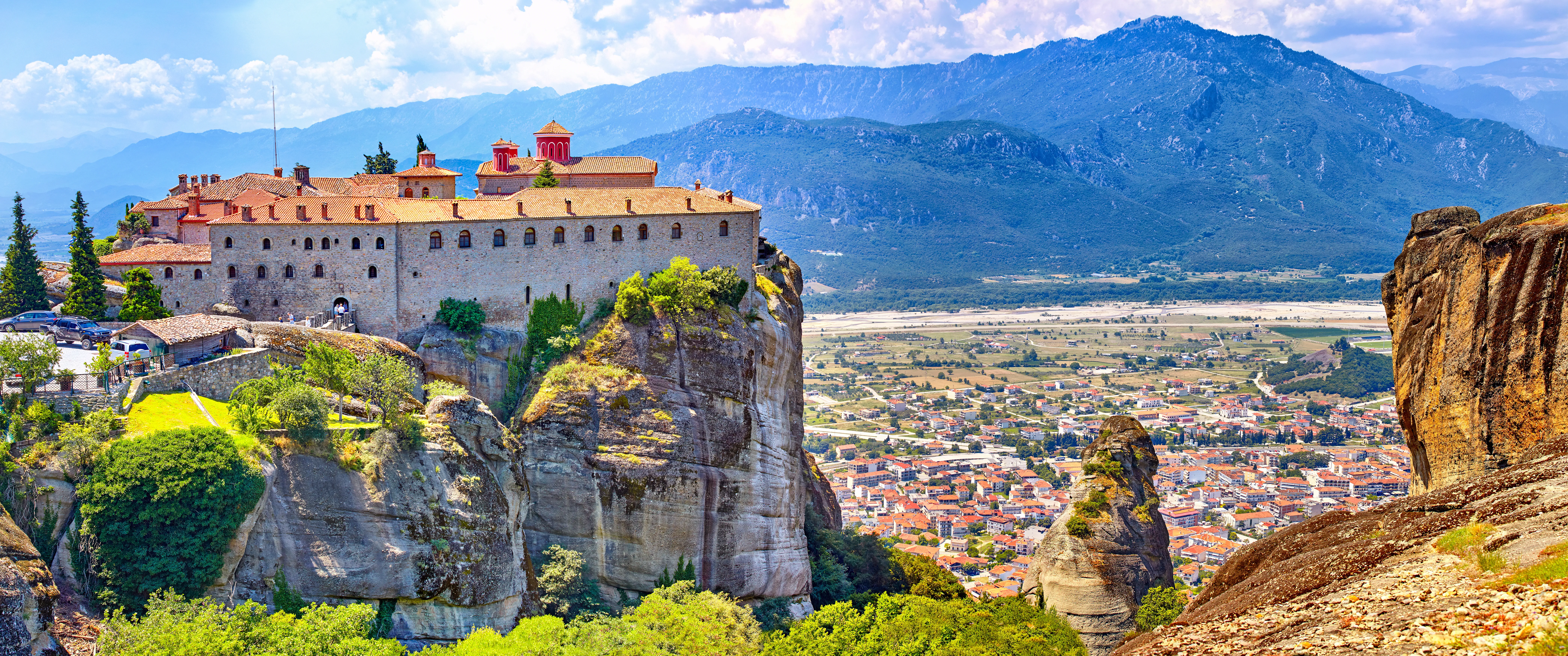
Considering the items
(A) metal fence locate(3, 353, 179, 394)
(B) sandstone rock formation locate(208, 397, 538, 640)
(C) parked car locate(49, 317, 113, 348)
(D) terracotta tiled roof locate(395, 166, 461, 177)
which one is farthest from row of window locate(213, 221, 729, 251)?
(D) terracotta tiled roof locate(395, 166, 461, 177)

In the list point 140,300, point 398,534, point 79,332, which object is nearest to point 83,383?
point 79,332

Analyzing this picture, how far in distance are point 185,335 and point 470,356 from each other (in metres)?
11.8

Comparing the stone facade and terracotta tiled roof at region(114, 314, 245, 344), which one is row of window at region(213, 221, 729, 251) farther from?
terracotta tiled roof at region(114, 314, 245, 344)

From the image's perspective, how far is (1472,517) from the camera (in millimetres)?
17531

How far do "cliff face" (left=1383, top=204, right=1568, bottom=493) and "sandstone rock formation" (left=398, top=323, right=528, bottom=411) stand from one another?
38693mm

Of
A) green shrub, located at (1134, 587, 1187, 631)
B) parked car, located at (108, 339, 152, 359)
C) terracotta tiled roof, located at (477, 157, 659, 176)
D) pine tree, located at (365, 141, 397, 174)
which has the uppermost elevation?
pine tree, located at (365, 141, 397, 174)

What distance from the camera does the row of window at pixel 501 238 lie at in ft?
172

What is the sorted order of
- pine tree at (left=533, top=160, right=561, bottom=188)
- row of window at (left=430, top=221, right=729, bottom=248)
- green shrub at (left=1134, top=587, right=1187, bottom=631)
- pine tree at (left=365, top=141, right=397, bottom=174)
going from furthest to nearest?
pine tree at (left=365, top=141, right=397, bottom=174) → pine tree at (left=533, top=160, right=561, bottom=188) → row of window at (left=430, top=221, right=729, bottom=248) → green shrub at (left=1134, top=587, right=1187, bottom=631)

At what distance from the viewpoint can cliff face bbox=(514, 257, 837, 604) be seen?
51219mm

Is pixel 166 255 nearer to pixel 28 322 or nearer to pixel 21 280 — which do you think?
→ pixel 28 322

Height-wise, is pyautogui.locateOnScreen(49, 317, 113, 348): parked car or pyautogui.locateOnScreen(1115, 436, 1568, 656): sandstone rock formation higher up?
pyautogui.locateOnScreen(49, 317, 113, 348): parked car

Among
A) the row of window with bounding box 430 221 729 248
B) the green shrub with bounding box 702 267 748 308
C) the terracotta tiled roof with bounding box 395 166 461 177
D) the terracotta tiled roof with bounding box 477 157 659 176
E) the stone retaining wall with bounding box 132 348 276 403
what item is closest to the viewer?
the stone retaining wall with bounding box 132 348 276 403

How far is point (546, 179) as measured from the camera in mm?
62531

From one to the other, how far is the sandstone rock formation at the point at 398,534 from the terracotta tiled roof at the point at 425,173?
72.0 ft
